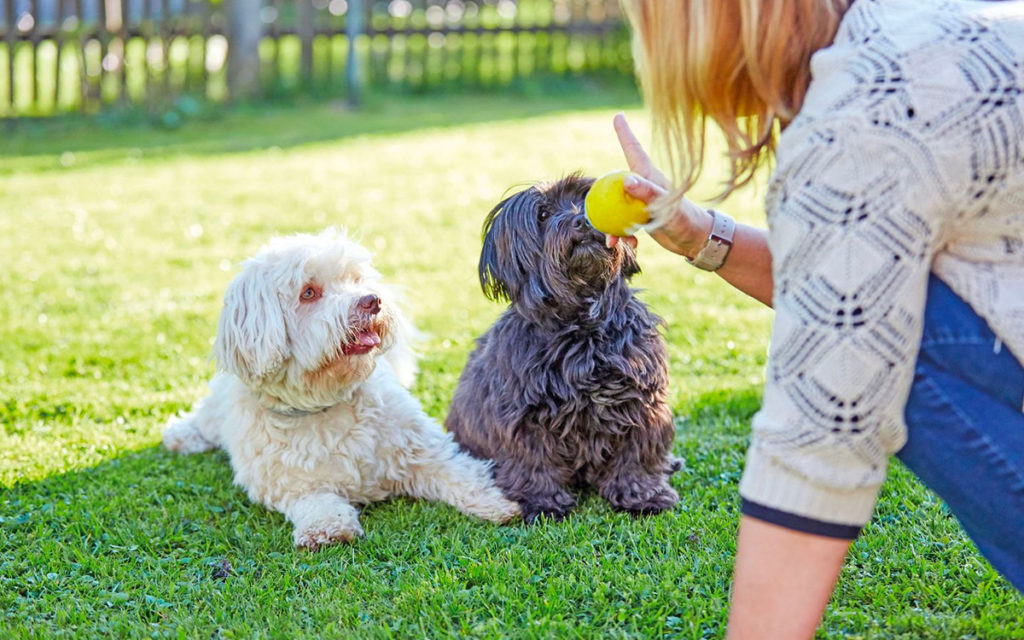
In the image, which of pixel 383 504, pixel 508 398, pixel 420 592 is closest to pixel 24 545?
pixel 383 504

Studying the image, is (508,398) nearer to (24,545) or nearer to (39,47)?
(24,545)

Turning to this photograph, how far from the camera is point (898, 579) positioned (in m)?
2.75

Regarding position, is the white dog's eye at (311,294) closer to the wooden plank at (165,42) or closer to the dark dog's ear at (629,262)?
the dark dog's ear at (629,262)

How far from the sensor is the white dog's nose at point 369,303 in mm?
3316

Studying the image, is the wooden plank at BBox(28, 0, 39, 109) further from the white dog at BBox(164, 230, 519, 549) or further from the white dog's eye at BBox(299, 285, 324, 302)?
the white dog's eye at BBox(299, 285, 324, 302)

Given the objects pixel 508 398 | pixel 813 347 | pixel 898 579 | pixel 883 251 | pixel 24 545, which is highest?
pixel 883 251

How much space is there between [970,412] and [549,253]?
61.4 inches

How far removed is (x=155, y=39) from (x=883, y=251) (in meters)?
11.2

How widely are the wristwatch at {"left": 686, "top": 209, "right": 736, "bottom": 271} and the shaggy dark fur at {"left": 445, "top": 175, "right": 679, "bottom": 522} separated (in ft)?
1.91

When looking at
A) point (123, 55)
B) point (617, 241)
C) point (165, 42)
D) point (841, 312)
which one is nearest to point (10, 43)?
point (123, 55)

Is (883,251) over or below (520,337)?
over

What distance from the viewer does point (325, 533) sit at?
3150 millimetres

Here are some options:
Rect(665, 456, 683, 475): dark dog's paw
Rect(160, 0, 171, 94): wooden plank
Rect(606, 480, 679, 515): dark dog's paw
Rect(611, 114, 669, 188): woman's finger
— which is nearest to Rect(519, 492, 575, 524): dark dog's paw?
Rect(606, 480, 679, 515): dark dog's paw

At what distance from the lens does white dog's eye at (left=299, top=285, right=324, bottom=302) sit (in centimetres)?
338
